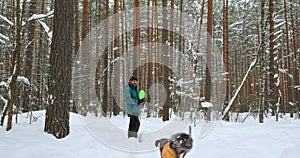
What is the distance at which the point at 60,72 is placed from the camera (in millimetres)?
5805

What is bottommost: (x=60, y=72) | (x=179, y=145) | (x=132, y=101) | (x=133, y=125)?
(x=133, y=125)

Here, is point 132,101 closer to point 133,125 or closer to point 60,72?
point 133,125

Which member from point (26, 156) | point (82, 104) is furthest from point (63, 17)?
point (82, 104)

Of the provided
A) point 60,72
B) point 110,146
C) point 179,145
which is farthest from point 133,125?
point 179,145

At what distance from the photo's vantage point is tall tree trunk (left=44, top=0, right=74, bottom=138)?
575cm

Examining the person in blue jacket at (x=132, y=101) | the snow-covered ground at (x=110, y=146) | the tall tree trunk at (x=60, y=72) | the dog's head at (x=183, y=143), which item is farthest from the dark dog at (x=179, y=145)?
the tall tree trunk at (x=60, y=72)

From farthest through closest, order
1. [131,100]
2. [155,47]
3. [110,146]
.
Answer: [155,47] → [131,100] → [110,146]

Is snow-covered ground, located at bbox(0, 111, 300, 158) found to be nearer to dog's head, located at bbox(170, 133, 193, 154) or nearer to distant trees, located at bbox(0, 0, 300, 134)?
distant trees, located at bbox(0, 0, 300, 134)

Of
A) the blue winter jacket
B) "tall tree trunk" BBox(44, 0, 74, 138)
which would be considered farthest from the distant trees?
the blue winter jacket

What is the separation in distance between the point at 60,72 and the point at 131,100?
69.2 inches

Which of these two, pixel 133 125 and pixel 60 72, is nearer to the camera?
pixel 60 72

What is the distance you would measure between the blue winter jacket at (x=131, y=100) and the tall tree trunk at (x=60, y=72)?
1363 mm

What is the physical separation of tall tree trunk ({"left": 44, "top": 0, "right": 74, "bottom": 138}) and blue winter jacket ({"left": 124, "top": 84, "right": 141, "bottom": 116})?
53.6 inches

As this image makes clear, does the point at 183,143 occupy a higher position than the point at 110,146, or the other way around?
the point at 183,143
